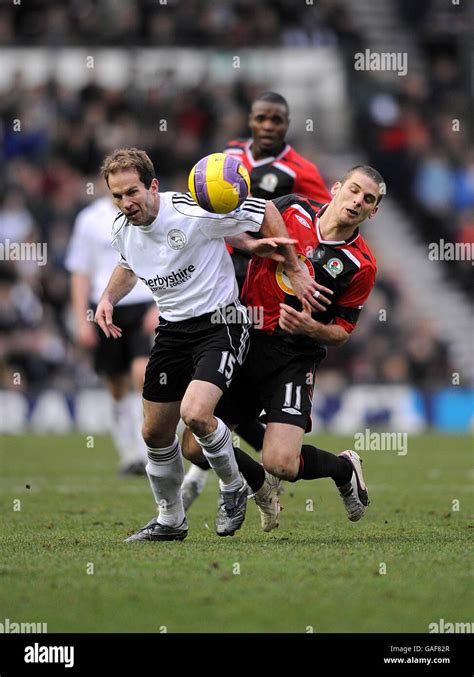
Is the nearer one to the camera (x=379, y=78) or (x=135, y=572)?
(x=135, y=572)

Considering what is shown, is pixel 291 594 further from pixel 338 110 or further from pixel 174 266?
pixel 338 110

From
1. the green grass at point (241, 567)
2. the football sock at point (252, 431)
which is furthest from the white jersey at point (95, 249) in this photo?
the football sock at point (252, 431)

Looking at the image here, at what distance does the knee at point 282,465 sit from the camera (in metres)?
7.74

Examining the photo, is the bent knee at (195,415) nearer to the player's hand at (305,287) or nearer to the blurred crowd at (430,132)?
the player's hand at (305,287)

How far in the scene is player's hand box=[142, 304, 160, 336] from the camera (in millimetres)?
11945

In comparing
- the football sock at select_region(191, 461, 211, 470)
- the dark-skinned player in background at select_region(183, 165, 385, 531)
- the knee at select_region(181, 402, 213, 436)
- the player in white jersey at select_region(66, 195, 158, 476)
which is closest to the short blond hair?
the dark-skinned player in background at select_region(183, 165, 385, 531)

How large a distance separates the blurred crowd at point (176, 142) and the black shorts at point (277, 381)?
439 inches

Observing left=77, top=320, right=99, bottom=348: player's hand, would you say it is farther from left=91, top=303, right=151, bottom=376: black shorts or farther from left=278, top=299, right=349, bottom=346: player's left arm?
left=278, top=299, right=349, bottom=346: player's left arm

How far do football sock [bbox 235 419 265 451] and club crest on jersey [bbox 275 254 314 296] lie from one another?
1.14 m

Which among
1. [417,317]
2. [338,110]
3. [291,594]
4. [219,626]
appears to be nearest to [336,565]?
[291,594]

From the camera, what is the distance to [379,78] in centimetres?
2592

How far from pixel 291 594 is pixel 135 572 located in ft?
3.06

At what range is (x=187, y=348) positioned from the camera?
25.2 ft

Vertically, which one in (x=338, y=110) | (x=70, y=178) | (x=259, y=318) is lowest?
(x=259, y=318)
